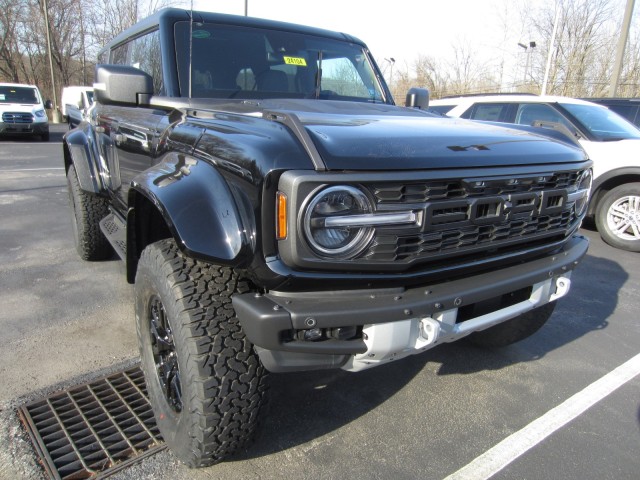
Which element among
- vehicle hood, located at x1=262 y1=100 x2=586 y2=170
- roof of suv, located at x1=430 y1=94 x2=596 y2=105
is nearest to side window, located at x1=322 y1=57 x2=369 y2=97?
vehicle hood, located at x1=262 y1=100 x2=586 y2=170

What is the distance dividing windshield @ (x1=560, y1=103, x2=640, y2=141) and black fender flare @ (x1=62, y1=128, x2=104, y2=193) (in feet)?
18.8

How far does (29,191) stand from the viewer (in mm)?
7770

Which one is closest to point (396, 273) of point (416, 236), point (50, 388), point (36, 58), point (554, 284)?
point (416, 236)

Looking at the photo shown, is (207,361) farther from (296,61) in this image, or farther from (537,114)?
(537,114)

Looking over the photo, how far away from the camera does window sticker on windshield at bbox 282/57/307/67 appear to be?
3.16 meters

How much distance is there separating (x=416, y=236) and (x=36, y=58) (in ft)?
116

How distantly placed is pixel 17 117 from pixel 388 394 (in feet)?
54.2

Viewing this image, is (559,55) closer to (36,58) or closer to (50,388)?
(50,388)

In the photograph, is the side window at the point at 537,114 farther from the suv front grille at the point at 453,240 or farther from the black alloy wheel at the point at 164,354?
the black alloy wheel at the point at 164,354

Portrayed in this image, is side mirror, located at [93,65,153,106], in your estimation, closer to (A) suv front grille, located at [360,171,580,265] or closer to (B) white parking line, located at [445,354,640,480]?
(A) suv front grille, located at [360,171,580,265]

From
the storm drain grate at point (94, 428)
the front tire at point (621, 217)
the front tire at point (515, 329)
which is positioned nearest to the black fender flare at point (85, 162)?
the storm drain grate at point (94, 428)

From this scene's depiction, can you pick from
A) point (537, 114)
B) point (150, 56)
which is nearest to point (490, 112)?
point (537, 114)

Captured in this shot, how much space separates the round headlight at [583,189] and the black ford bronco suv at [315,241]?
0.02 m

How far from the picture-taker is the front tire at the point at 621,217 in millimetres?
5789
